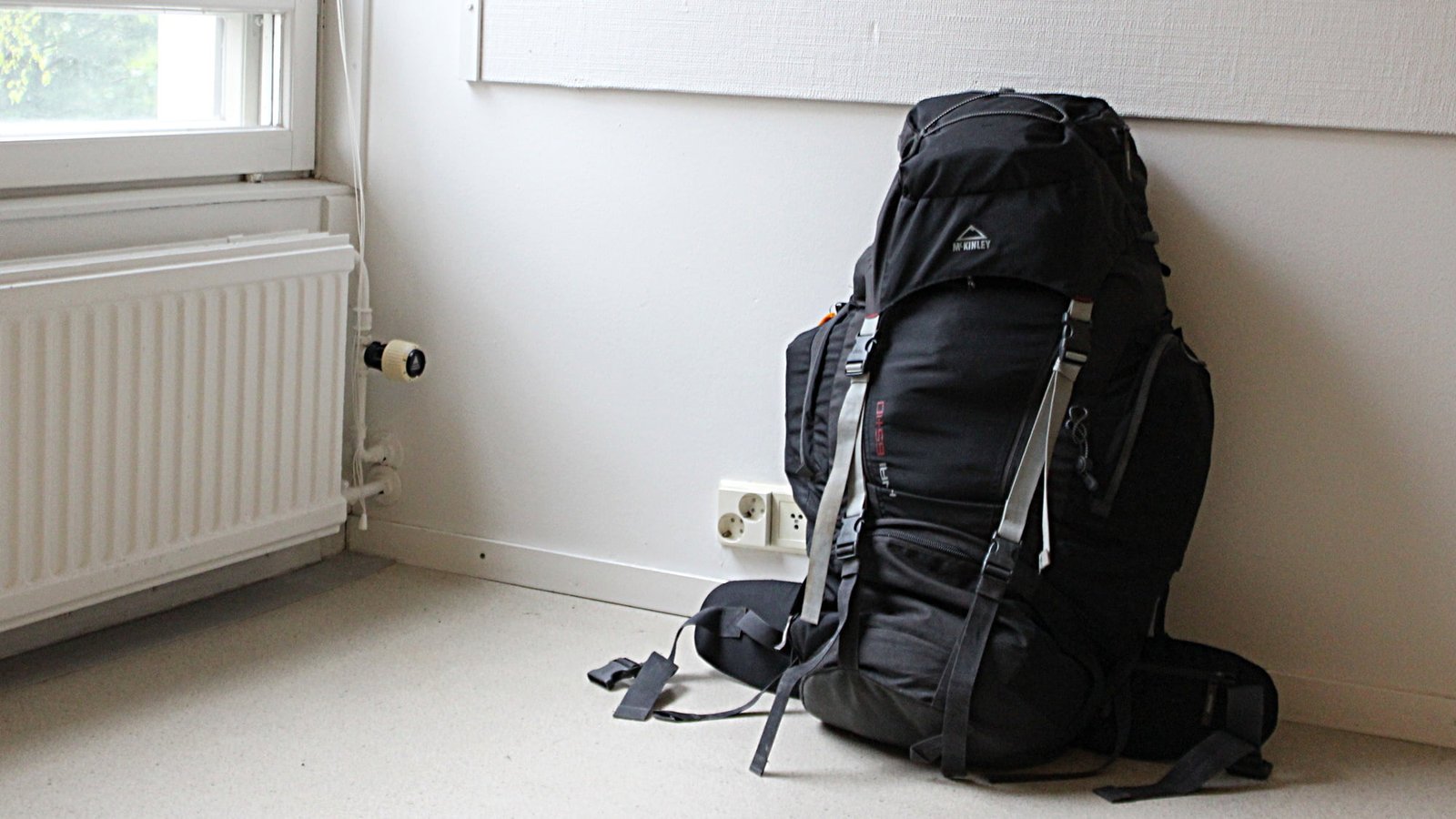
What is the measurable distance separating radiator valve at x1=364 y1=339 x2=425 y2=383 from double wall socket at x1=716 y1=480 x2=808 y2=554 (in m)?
0.54

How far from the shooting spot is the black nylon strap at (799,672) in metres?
1.69

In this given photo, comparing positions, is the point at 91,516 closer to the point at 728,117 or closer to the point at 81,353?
the point at 81,353

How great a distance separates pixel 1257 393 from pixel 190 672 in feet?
4.93

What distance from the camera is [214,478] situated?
2.01m

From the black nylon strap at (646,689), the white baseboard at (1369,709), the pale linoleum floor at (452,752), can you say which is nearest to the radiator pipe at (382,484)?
the pale linoleum floor at (452,752)

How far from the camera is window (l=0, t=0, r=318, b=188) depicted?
6.03 feet

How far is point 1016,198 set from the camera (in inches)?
66.2

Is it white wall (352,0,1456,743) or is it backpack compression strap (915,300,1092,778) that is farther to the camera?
white wall (352,0,1456,743)

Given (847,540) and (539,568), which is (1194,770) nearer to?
(847,540)

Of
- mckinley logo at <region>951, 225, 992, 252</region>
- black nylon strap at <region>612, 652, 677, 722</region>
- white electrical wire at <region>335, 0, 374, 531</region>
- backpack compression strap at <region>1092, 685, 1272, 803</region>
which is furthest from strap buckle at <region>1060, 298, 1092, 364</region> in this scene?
white electrical wire at <region>335, 0, 374, 531</region>

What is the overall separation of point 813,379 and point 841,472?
145mm

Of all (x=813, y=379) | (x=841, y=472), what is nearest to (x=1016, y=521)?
(x=841, y=472)

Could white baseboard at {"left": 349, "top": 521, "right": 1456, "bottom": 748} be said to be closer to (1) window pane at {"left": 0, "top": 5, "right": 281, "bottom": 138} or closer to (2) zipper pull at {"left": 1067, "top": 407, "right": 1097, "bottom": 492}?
(2) zipper pull at {"left": 1067, "top": 407, "right": 1097, "bottom": 492}

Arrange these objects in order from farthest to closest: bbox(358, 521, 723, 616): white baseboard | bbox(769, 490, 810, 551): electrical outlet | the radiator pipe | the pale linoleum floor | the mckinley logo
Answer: the radiator pipe, bbox(358, 521, 723, 616): white baseboard, bbox(769, 490, 810, 551): electrical outlet, the mckinley logo, the pale linoleum floor
